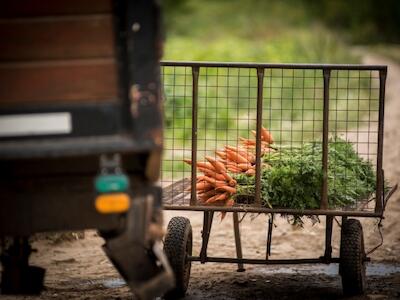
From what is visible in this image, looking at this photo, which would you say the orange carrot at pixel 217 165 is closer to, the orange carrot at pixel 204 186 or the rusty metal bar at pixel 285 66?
the orange carrot at pixel 204 186

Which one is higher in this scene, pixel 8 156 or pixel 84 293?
pixel 8 156

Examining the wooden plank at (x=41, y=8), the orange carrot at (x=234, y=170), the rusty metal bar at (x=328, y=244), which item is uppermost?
the wooden plank at (x=41, y=8)

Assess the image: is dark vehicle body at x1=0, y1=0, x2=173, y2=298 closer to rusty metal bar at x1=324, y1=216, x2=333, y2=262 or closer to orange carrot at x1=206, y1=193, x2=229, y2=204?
orange carrot at x1=206, y1=193, x2=229, y2=204

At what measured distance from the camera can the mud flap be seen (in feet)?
15.2

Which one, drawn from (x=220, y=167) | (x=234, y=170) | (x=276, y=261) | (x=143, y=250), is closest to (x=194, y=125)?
(x=220, y=167)

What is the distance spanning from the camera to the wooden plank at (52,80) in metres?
4.40

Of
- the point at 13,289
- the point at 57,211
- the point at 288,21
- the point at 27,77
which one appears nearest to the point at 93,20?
the point at 27,77

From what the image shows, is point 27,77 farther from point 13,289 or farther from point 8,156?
point 13,289

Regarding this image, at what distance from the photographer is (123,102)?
4.46 meters

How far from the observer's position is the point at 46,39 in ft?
14.4

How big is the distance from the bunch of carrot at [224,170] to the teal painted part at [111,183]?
88.9 inches

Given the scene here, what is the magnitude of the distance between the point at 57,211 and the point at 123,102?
71 centimetres

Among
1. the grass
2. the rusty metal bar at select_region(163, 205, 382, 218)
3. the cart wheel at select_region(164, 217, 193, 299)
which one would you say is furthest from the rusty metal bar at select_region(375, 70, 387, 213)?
the cart wheel at select_region(164, 217, 193, 299)

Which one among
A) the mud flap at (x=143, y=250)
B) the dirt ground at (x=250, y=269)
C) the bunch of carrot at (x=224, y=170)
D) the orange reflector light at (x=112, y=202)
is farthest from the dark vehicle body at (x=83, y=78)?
the dirt ground at (x=250, y=269)
